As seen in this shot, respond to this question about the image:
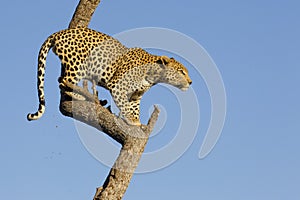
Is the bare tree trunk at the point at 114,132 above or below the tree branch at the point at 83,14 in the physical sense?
below

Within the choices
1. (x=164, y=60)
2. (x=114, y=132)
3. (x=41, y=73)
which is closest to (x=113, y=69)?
(x=164, y=60)

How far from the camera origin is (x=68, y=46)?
45.6 ft

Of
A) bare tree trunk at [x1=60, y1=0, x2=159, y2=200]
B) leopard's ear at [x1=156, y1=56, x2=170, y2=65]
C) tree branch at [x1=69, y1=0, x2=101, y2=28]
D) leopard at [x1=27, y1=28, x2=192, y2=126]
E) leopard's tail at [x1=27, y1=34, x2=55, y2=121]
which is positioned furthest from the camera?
tree branch at [x1=69, y1=0, x2=101, y2=28]

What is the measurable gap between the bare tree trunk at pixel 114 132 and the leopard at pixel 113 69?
0.31 metres

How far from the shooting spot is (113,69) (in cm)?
1395

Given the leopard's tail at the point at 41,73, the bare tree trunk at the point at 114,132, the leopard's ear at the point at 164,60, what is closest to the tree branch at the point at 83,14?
the leopard's tail at the point at 41,73

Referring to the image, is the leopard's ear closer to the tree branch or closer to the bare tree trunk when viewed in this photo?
the bare tree trunk

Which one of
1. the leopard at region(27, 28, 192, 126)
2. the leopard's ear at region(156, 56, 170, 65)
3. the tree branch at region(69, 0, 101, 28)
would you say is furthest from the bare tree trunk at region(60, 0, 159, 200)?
the tree branch at region(69, 0, 101, 28)

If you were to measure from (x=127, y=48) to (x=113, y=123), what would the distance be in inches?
71.4

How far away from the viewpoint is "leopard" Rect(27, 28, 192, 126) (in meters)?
13.8

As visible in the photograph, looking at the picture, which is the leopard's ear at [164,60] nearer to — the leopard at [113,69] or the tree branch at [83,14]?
the leopard at [113,69]

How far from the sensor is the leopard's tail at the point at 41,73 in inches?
555

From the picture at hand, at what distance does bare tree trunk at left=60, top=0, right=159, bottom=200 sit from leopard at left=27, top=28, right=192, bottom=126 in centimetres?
31

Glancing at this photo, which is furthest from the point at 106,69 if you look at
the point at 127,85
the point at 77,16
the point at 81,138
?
the point at 77,16
